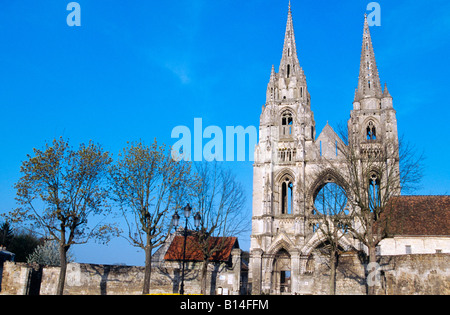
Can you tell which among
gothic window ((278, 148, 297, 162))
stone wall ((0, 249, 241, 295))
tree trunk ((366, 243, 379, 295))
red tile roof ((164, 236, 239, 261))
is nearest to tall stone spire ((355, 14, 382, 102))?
gothic window ((278, 148, 297, 162))

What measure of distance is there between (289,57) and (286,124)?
413 inches

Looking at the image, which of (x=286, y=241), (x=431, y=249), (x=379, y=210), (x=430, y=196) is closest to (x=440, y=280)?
(x=379, y=210)

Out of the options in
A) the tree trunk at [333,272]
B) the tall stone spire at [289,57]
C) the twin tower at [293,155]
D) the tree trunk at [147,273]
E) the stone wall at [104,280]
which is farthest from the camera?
the tall stone spire at [289,57]

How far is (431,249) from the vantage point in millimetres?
34812

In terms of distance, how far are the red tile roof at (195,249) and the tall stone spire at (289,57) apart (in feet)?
80.9

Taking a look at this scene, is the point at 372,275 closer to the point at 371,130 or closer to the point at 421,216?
the point at 421,216

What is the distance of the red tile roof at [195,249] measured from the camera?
1566 inches

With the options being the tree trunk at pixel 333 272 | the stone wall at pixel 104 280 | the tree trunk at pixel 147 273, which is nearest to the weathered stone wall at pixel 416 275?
the tree trunk at pixel 333 272

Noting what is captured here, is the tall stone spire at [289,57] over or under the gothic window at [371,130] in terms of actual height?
over

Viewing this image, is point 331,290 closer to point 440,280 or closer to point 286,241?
point 440,280

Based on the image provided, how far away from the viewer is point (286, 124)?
176 ft

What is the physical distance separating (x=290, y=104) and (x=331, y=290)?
3207cm

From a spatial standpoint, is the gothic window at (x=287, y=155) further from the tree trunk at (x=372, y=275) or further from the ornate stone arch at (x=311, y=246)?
the tree trunk at (x=372, y=275)

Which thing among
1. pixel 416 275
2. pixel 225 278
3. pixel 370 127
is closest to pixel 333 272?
pixel 416 275
